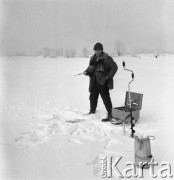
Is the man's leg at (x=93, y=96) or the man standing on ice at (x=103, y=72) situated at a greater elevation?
the man standing on ice at (x=103, y=72)

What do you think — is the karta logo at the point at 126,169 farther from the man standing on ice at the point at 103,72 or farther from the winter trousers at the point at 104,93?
the winter trousers at the point at 104,93

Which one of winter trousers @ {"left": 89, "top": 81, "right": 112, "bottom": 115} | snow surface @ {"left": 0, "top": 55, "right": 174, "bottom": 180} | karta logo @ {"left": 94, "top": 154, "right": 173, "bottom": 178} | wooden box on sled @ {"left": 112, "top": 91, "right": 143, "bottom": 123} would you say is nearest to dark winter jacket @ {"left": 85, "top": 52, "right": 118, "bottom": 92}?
winter trousers @ {"left": 89, "top": 81, "right": 112, "bottom": 115}

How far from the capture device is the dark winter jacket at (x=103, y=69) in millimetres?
5059

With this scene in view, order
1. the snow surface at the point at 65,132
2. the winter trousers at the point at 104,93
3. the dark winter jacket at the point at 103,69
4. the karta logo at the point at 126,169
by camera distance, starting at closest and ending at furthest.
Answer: the karta logo at the point at 126,169 → the snow surface at the point at 65,132 → the dark winter jacket at the point at 103,69 → the winter trousers at the point at 104,93

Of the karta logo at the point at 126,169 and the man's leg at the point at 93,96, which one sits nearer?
the karta logo at the point at 126,169

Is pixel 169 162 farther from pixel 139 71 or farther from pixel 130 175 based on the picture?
pixel 139 71

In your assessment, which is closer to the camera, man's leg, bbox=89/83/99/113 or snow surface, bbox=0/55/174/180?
snow surface, bbox=0/55/174/180

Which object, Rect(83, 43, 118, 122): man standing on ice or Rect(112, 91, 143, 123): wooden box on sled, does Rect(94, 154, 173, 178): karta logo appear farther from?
Rect(83, 43, 118, 122): man standing on ice

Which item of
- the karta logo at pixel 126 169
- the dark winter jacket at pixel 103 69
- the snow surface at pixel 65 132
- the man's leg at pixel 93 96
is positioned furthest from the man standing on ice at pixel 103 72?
the karta logo at pixel 126 169

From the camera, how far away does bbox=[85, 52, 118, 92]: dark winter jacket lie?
16.6 ft

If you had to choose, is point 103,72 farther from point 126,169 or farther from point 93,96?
point 126,169

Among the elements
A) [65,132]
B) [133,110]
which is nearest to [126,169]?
[65,132]

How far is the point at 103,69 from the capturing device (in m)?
5.14

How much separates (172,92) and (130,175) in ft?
18.1
